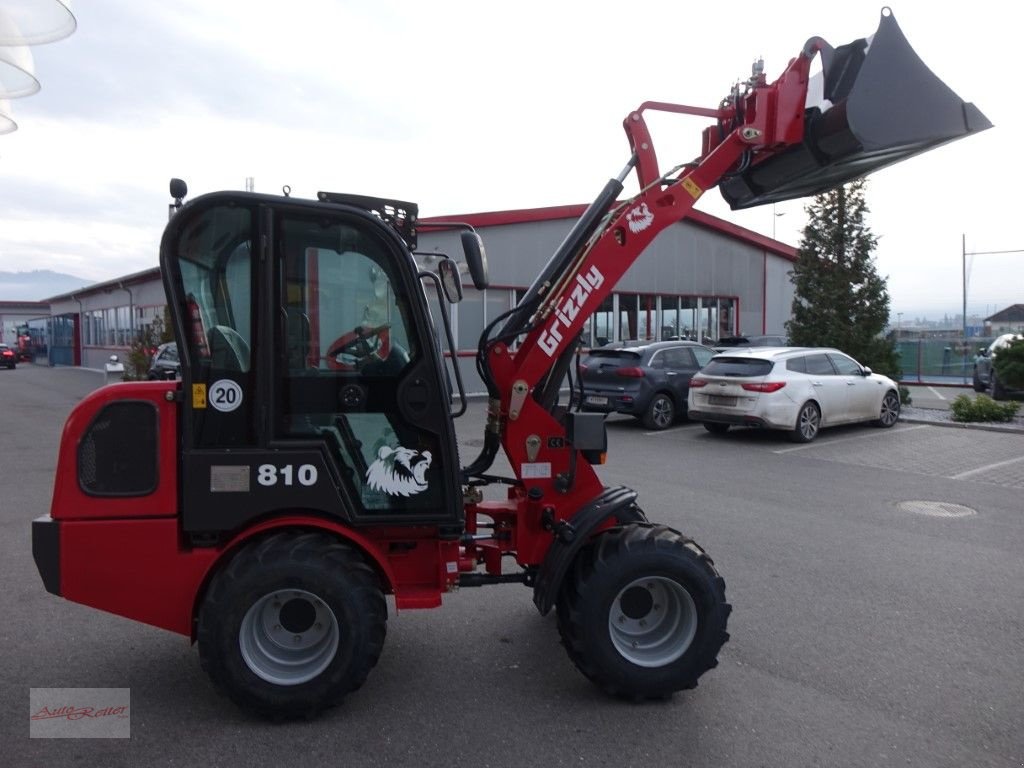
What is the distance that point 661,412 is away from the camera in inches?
599

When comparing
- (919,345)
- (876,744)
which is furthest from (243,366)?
(919,345)

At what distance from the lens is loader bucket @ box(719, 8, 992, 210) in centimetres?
419

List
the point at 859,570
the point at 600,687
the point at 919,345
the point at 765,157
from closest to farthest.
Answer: the point at 600,687
the point at 765,157
the point at 859,570
the point at 919,345

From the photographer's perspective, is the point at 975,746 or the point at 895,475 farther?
the point at 895,475

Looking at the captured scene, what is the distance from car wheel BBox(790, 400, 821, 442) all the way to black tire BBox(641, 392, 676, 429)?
244 cm

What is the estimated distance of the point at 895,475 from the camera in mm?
10633

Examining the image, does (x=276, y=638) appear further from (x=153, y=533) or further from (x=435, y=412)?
(x=435, y=412)

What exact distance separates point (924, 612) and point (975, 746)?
74.8 inches

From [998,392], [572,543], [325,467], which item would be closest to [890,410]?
[998,392]

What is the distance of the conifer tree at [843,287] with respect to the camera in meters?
19.5

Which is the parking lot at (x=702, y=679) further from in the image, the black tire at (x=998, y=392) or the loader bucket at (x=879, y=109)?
the black tire at (x=998, y=392)

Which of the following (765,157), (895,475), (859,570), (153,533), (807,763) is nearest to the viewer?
(807,763)

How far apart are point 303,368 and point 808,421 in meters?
11.0

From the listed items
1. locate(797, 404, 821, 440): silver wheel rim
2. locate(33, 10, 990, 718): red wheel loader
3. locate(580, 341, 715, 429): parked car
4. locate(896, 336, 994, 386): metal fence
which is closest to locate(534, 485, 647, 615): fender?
locate(33, 10, 990, 718): red wheel loader
